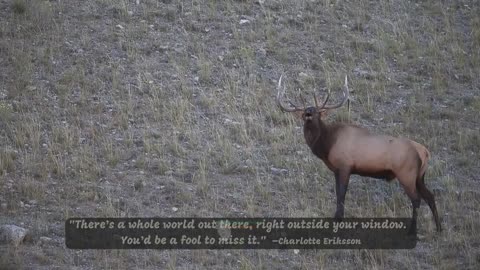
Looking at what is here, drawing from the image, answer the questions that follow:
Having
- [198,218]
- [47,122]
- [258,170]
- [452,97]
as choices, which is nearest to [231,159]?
[258,170]

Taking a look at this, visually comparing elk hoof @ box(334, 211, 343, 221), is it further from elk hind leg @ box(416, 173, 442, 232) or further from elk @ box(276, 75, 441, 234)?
elk hind leg @ box(416, 173, 442, 232)

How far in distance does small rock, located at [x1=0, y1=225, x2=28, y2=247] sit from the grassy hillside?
0.45 feet

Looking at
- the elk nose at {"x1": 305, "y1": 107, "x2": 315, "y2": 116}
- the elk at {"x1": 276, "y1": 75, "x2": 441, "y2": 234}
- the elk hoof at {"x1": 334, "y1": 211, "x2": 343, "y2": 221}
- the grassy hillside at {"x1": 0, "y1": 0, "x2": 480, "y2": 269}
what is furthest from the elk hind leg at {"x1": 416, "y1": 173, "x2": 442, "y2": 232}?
the elk nose at {"x1": 305, "y1": 107, "x2": 315, "y2": 116}

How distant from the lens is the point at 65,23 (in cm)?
1847

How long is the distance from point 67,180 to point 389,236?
170 inches

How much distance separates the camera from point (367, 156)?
12469 mm

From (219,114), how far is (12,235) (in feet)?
16.8

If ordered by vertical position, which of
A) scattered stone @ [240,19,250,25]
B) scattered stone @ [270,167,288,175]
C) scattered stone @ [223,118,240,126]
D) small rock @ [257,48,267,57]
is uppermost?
scattered stone @ [270,167,288,175]

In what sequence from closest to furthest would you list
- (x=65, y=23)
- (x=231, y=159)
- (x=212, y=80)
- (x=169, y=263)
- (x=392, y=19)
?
(x=169, y=263)
(x=231, y=159)
(x=212, y=80)
(x=65, y=23)
(x=392, y=19)

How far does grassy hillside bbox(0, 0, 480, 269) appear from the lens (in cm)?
1260

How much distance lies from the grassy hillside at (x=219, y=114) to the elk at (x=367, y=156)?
570 mm

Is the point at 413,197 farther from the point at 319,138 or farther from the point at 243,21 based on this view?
the point at 243,21

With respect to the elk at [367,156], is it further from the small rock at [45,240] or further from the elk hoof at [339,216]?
the small rock at [45,240]

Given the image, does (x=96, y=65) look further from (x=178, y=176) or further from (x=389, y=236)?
(x=389, y=236)
